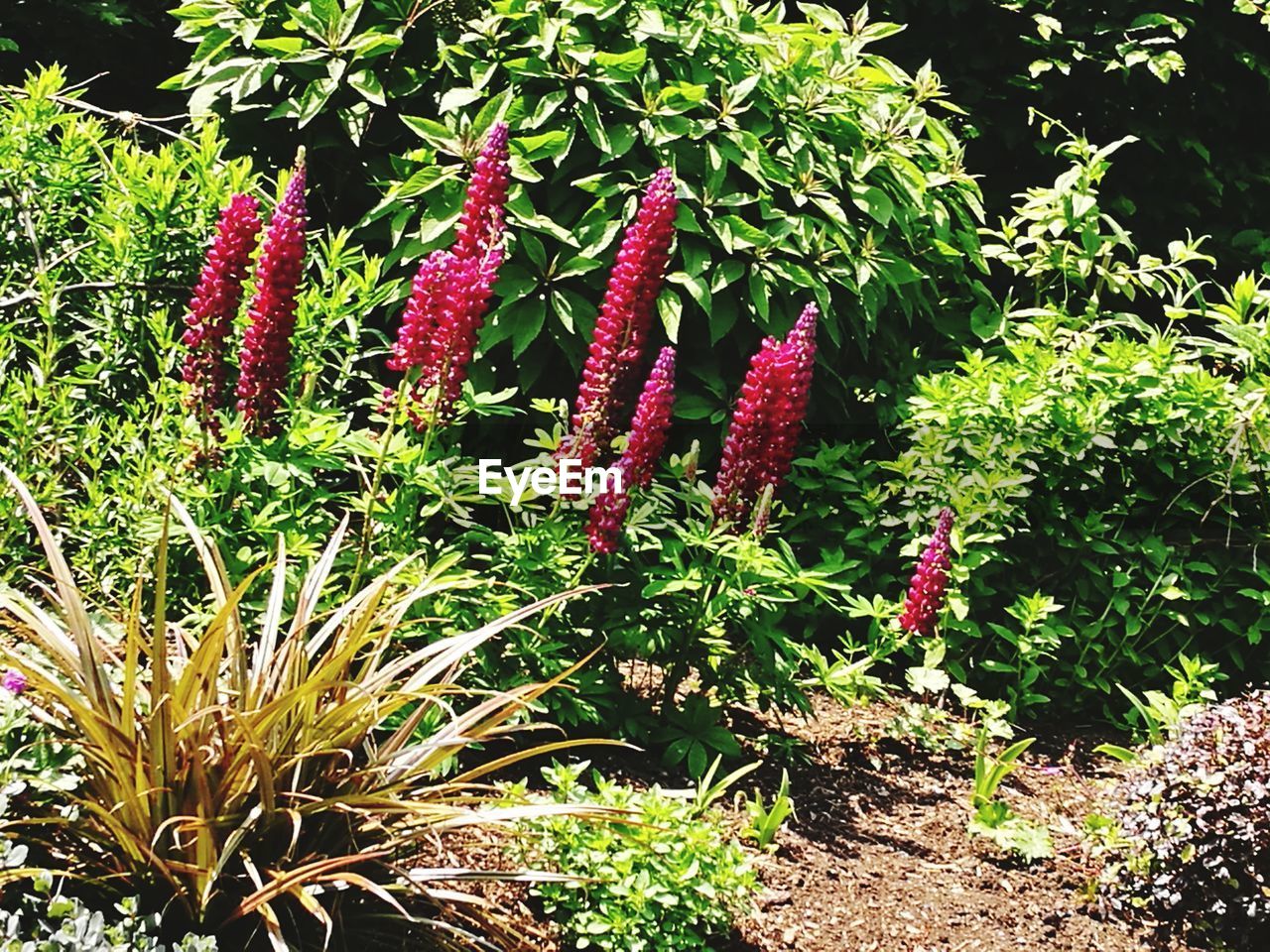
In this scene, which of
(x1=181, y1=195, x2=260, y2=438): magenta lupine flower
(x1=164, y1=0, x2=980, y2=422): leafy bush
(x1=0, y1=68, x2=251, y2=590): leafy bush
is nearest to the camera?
(x1=181, y1=195, x2=260, y2=438): magenta lupine flower

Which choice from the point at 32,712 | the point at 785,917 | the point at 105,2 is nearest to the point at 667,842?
the point at 785,917

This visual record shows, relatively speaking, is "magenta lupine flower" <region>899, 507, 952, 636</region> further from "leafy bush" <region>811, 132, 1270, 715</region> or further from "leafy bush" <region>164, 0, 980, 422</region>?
"leafy bush" <region>164, 0, 980, 422</region>

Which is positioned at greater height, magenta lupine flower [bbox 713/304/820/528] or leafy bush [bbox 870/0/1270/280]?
leafy bush [bbox 870/0/1270/280]

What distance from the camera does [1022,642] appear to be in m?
4.64

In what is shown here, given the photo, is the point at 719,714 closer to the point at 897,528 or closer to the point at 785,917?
the point at 785,917

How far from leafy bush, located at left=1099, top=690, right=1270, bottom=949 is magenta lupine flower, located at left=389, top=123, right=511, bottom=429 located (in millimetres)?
1956

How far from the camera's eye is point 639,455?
11.8 ft

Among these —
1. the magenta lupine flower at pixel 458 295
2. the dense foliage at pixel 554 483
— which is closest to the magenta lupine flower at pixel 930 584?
the dense foliage at pixel 554 483

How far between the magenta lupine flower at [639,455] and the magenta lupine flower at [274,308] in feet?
2.71

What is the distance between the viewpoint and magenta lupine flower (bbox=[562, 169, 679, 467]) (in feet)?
11.6

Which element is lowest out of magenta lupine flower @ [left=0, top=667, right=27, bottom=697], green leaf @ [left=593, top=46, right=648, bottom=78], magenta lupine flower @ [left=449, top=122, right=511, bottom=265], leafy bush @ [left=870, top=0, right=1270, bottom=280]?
magenta lupine flower @ [left=0, top=667, right=27, bottom=697]

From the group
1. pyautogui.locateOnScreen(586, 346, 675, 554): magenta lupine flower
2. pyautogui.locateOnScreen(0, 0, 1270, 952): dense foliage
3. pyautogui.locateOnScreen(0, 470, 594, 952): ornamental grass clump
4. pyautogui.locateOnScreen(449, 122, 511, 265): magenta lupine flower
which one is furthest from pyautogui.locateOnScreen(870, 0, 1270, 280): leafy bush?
pyautogui.locateOnScreen(0, 470, 594, 952): ornamental grass clump

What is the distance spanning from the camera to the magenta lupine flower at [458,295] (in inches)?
134

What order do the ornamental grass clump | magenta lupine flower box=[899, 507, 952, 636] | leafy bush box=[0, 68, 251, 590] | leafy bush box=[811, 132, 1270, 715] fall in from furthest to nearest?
leafy bush box=[811, 132, 1270, 715] < magenta lupine flower box=[899, 507, 952, 636] < leafy bush box=[0, 68, 251, 590] < the ornamental grass clump
